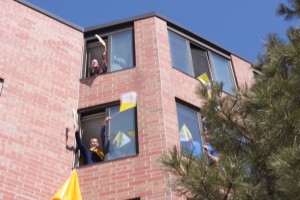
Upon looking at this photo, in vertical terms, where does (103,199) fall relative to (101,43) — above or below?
below

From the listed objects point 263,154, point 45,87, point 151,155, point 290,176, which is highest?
point 45,87

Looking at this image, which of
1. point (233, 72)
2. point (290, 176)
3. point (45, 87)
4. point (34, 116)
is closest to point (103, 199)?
point (34, 116)

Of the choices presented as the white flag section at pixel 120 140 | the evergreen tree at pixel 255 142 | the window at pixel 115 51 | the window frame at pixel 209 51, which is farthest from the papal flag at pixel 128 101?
the evergreen tree at pixel 255 142

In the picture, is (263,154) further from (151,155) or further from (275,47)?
(151,155)

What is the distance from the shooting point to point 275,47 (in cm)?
741

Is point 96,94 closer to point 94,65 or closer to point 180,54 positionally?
point 94,65

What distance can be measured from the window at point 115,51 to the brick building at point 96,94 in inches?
1.1

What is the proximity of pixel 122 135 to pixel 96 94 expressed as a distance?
1549 millimetres

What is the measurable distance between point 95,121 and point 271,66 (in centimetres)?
565

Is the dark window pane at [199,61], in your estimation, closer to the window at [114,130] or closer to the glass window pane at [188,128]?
the glass window pane at [188,128]

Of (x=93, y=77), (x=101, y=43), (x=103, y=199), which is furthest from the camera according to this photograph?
Result: (x=101, y=43)

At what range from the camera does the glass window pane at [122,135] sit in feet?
35.3

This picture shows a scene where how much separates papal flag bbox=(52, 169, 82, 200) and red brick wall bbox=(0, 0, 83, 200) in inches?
24.0

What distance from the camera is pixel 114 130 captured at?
Answer: 36.9ft
